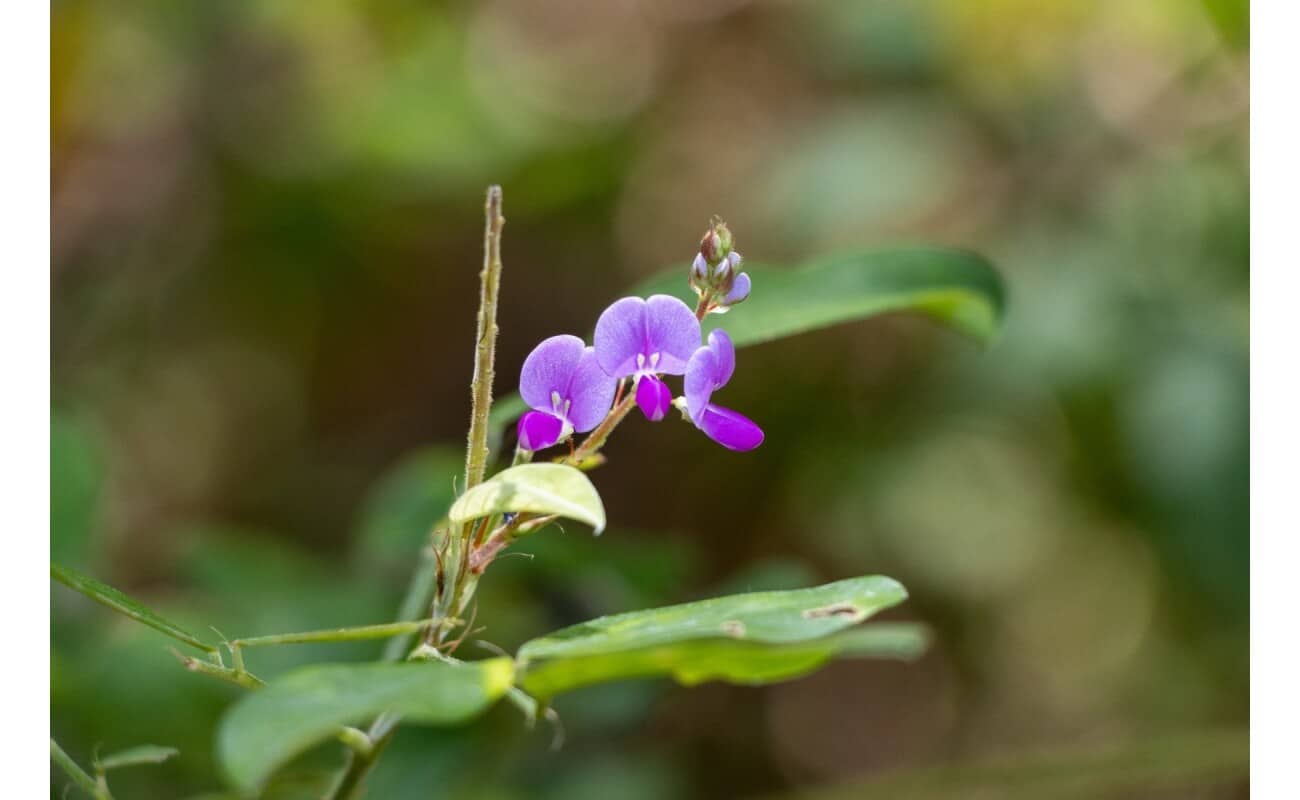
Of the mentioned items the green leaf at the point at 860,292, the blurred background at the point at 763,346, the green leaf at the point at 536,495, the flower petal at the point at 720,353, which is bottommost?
the green leaf at the point at 536,495

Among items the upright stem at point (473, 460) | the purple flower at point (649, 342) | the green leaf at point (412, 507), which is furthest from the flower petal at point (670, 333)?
the green leaf at point (412, 507)

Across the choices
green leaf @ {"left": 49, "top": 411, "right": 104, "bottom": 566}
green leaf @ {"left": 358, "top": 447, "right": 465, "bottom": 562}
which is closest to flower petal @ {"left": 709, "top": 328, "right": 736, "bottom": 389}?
green leaf @ {"left": 358, "top": 447, "right": 465, "bottom": 562}

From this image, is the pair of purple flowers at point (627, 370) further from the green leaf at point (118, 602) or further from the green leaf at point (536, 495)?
the green leaf at point (118, 602)

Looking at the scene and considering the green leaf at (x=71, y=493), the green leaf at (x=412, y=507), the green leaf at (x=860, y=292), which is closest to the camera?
the green leaf at (x=860, y=292)

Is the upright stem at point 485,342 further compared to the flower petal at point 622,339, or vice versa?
the flower petal at point 622,339
